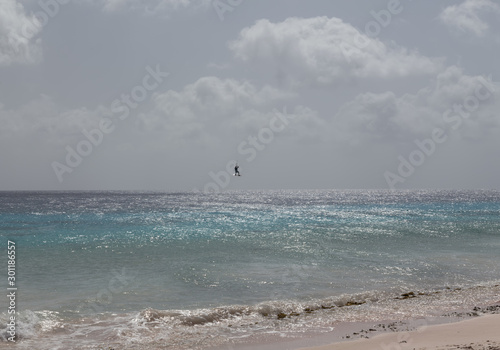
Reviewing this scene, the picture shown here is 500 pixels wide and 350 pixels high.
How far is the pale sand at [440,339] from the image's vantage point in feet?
35.2

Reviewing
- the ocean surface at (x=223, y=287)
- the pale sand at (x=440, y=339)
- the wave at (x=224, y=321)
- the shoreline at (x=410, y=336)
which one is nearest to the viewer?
the pale sand at (x=440, y=339)

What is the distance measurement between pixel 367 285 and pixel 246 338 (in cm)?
874

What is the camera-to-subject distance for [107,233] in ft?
134

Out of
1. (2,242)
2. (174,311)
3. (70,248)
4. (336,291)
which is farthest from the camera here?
(2,242)

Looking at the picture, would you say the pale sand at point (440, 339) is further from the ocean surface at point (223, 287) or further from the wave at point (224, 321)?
the ocean surface at point (223, 287)

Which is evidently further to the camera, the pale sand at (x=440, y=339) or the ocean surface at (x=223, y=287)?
the ocean surface at (x=223, y=287)

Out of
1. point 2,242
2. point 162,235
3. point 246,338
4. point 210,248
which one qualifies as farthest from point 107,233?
point 246,338

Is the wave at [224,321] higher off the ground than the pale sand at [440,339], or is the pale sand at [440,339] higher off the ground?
the pale sand at [440,339]

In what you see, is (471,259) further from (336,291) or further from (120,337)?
(120,337)

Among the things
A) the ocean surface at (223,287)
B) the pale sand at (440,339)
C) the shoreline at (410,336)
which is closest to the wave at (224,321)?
the ocean surface at (223,287)

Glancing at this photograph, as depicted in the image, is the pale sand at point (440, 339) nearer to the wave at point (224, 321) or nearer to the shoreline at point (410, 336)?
the shoreline at point (410, 336)

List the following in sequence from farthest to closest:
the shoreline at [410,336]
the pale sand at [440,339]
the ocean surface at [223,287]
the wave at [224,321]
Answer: the ocean surface at [223,287] → the wave at [224,321] → the shoreline at [410,336] → the pale sand at [440,339]

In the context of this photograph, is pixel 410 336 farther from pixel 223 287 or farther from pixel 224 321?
pixel 223 287

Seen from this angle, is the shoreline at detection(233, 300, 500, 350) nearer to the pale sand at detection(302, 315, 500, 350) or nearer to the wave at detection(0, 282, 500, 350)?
the pale sand at detection(302, 315, 500, 350)
